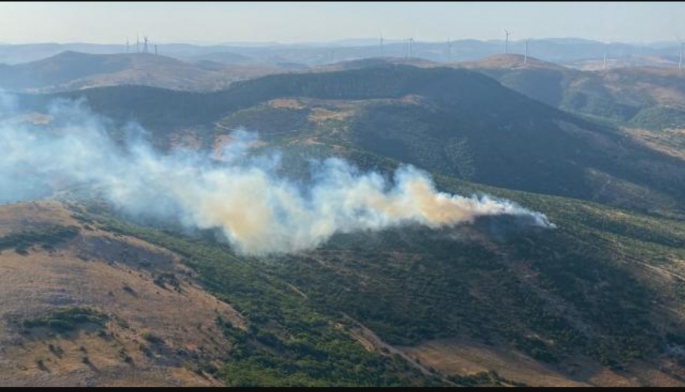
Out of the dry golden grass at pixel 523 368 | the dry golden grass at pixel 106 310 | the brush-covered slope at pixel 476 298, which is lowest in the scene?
the dry golden grass at pixel 523 368

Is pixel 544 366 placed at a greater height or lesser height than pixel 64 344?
lesser

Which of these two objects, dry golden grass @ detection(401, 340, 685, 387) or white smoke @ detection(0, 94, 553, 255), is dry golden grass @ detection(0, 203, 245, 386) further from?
dry golden grass @ detection(401, 340, 685, 387)

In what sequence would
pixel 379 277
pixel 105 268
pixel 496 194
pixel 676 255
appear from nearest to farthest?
pixel 105 268
pixel 379 277
pixel 676 255
pixel 496 194

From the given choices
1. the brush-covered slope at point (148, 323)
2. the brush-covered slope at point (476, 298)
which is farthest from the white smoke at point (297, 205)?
the brush-covered slope at point (148, 323)

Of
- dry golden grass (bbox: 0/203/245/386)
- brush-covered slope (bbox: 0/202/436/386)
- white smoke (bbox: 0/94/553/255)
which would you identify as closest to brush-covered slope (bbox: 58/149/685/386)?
brush-covered slope (bbox: 0/202/436/386)

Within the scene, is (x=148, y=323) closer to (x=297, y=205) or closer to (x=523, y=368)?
(x=523, y=368)

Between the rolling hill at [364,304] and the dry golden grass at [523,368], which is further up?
the rolling hill at [364,304]

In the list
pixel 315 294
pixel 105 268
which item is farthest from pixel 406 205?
pixel 105 268

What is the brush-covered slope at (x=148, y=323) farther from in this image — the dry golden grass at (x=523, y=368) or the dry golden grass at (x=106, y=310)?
the dry golden grass at (x=523, y=368)
